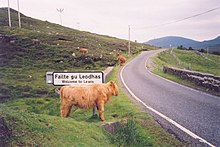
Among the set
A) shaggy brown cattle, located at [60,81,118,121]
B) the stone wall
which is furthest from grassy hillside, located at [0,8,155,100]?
shaggy brown cattle, located at [60,81,118,121]

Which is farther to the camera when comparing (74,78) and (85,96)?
(74,78)

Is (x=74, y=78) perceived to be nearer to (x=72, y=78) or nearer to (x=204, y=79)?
(x=72, y=78)

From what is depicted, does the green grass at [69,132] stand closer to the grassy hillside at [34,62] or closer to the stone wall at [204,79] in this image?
the stone wall at [204,79]

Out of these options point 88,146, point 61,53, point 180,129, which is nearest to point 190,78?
point 180,129

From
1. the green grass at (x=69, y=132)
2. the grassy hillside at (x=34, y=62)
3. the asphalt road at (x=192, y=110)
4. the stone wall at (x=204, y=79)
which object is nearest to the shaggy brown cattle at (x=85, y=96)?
the green grass at (x=69, y=132)

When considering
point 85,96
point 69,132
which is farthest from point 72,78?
point 69,132

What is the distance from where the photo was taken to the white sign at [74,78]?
907 centimetres

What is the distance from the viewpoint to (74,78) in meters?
9.10

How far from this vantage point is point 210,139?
25.6ft

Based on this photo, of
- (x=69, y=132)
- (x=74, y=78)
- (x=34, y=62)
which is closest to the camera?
(x=69, y=132)

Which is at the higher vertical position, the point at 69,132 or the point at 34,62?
the point at 69,132

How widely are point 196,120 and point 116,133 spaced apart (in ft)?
11.4

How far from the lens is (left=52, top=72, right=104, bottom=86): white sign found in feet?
29.8

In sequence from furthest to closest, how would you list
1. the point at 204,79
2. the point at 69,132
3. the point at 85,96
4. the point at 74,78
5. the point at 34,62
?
1. the point at 34,62
2. the point at 204,79
3. the point at 74,78
4. the point at 85,96
5. the point at 69,132
